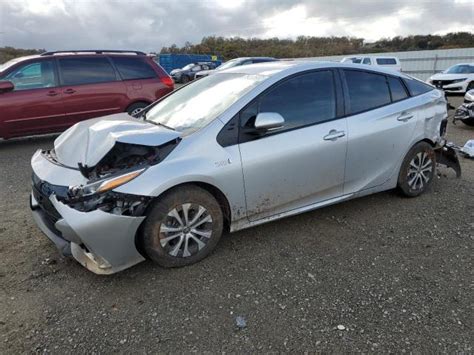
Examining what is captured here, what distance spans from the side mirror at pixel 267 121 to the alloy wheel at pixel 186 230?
81 centimetres

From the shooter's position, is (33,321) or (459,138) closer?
(33,321)

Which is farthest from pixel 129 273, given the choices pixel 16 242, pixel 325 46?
pixel 325 46

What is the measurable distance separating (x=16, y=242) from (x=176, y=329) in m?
1.97

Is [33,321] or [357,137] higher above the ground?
[357,137]

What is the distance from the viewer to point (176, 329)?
2293 millimetres

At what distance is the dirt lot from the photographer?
2211 mm

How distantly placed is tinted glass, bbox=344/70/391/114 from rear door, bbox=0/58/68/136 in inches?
215

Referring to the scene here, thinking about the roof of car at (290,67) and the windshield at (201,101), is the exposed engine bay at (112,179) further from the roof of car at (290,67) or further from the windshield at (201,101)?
the roof of car at (290,67)

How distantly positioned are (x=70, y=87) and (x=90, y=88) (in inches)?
13.8

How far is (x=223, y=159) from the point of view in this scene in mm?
2854

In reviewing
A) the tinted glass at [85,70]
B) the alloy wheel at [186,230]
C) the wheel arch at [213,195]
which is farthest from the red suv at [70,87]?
the alloy wheel at [186,230]

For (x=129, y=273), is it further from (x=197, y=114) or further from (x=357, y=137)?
(x=357, y=137)

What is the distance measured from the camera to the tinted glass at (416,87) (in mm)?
4043

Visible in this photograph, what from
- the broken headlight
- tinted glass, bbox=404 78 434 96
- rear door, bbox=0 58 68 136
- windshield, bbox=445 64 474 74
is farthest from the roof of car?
windshield, bbox=445 64 474 74
